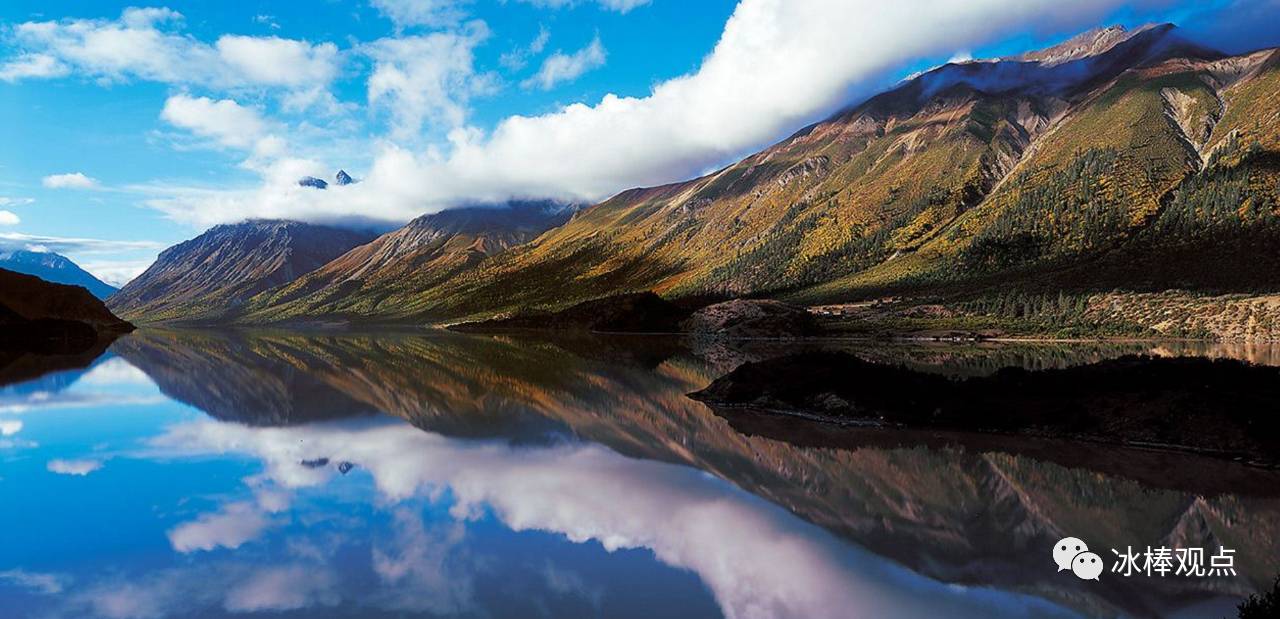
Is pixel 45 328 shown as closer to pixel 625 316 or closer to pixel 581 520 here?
pixel 625 316

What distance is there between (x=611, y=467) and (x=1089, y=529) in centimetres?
1399

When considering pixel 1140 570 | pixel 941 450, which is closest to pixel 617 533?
pixel 1140 570

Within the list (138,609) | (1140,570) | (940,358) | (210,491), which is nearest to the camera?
(138,609)

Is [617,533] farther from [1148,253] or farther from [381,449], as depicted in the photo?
[1148,253]

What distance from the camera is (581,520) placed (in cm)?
1692

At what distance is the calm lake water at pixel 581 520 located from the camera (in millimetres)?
12234

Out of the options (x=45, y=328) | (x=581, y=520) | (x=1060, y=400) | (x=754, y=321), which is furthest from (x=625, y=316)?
(x=581, y=520)

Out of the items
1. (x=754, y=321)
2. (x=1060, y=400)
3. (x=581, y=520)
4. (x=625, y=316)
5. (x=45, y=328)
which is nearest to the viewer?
(x=581, y=520)

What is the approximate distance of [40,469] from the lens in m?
22.5

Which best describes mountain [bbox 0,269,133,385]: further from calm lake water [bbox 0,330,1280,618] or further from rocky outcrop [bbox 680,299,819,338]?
rocky outcrop [bbox 680,299,819,338]

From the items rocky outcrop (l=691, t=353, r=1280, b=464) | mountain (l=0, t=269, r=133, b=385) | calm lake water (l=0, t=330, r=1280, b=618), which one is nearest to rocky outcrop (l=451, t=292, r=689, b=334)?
mountain (l=0, t=269, r=133, b=385)

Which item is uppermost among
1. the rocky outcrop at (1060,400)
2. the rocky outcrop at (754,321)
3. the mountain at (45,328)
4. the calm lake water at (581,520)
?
the mountain at (45,328)

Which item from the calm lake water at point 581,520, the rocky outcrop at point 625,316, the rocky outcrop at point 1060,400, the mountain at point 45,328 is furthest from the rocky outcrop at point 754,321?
the mountain at point 45,328

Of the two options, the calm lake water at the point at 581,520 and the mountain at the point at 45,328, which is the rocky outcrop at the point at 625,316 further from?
the calm lake water at the point at 581,520
